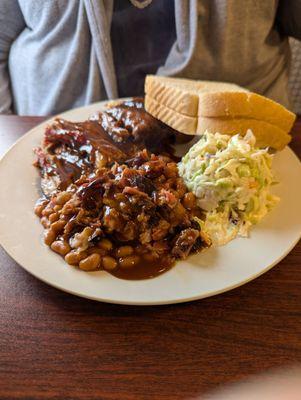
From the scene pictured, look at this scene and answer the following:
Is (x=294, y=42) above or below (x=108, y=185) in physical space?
below

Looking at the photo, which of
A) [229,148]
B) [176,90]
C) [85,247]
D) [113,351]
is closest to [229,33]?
[176,90]

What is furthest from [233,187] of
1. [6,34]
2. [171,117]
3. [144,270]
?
[6,34]

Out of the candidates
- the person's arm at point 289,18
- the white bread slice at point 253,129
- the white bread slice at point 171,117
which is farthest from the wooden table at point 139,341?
the person's arm at point 289,18

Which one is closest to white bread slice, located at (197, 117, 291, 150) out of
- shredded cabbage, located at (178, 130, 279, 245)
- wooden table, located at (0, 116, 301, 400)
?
shredded cabbage, located at (178, 130, 279, 245)

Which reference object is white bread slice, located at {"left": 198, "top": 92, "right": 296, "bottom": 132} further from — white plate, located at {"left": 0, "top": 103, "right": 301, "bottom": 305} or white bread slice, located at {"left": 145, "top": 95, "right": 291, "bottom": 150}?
white plate, located at {"left": 0, "top": 103, "right": 301, "bottom": 305}

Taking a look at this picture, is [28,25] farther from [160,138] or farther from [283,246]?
[283,246]

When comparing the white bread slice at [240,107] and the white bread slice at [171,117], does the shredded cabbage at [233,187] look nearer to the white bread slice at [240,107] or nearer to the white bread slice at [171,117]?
the white bread slice at [240,107]
